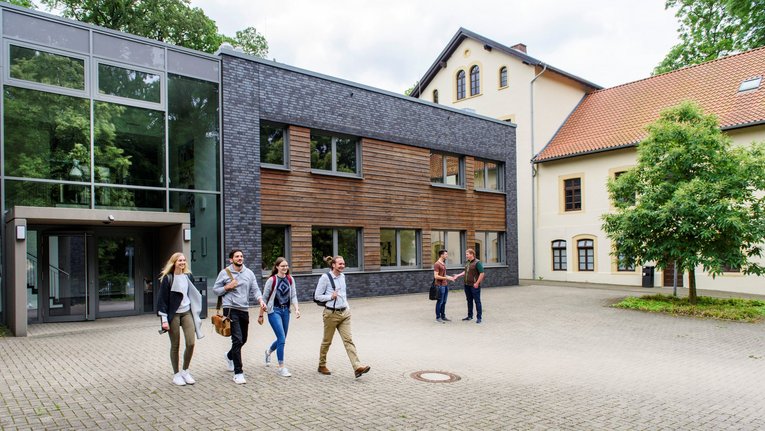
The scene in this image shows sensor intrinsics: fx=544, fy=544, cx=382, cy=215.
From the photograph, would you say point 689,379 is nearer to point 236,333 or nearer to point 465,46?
point 236,333

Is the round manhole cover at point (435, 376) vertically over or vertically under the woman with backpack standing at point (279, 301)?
under

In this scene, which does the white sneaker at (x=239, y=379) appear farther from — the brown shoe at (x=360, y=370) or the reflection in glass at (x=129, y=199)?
the reflection in glass at (x=129, y=199)

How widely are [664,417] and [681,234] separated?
1125cm

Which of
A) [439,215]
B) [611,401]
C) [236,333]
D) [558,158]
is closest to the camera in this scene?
[611,401]

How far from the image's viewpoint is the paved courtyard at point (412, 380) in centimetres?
562

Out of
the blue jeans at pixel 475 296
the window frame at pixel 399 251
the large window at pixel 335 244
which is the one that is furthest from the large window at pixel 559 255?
the blue jeans at pixel 475 296

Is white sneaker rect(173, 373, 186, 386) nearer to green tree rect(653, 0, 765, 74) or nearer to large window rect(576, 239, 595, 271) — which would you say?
large window rect(576, 239, 595, 271)

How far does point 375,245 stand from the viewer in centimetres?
1894

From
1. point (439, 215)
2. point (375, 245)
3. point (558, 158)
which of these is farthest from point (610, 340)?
point (558, 158)

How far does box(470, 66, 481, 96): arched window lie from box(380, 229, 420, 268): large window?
14.5m

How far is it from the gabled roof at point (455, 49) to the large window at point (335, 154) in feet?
47.0

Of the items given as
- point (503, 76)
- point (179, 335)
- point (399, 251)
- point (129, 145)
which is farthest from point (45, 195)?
point (503, 76)

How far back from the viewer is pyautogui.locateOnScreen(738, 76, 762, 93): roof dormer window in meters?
23.1

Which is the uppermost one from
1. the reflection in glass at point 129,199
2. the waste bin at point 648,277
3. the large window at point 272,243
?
the reflection in glass at point 129,199
